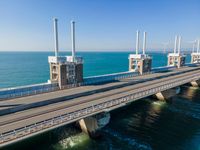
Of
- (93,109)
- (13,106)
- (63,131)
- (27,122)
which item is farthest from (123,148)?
(13,106)

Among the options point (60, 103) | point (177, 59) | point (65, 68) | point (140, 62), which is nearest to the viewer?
point (60, 103)

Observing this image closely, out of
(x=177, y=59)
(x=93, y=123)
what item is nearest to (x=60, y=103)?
(x=93, y=123)

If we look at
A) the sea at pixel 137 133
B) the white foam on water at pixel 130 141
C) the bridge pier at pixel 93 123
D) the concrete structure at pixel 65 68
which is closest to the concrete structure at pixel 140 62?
the sea at pixel 137 133

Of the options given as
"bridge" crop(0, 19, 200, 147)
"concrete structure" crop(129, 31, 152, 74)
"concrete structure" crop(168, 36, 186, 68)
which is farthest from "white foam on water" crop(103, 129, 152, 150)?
"concrete structure" crop(168, 36, 186, 68)

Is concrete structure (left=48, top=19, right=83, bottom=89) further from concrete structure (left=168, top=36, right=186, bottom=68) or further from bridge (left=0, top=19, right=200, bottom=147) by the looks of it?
concrete structure (left=168, top=36, right=186, bottom=68)

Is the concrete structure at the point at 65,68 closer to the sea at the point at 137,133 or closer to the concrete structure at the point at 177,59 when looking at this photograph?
the sea at the point at 137,133

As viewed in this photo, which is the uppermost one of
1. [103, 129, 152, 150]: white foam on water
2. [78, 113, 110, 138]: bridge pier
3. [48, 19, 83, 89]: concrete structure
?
[48, 19, 83, 89]: concrete structure

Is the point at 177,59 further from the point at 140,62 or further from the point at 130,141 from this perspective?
the point at 130,141

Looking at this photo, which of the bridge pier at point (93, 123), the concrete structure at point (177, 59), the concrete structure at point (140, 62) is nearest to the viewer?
the bridge pier at point (93, 123)
